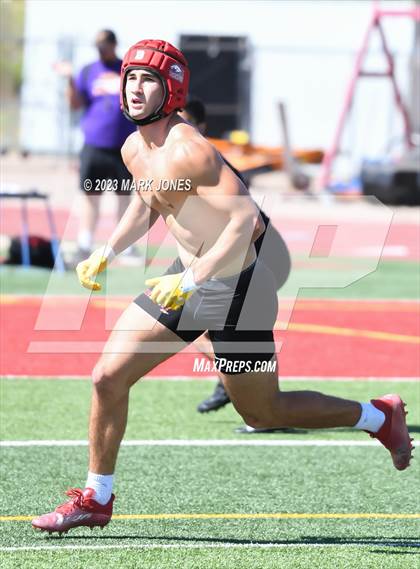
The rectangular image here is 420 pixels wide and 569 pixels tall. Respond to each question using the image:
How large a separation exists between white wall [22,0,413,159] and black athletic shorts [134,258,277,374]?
20015mm

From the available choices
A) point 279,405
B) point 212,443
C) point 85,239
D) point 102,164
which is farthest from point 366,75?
point 279,405

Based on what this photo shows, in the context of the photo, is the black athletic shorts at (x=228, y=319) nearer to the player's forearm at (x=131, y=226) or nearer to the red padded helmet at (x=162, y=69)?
the player's forearm at (x=131, y=226)

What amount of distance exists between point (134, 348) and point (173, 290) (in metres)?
0.33

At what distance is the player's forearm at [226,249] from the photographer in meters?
5.36

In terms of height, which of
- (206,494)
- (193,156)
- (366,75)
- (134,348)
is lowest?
(366,75)

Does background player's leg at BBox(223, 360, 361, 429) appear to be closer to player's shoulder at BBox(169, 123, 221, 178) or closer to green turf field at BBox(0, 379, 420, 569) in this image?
green turf field at BBox(0, 379, 420, 569)

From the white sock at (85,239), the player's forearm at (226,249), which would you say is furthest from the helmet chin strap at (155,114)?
the white sock at (85,239)

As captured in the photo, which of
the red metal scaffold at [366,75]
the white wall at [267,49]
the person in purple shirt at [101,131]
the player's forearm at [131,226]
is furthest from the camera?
the white wall at [267,49]

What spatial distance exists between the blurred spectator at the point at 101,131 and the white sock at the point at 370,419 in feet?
28.1

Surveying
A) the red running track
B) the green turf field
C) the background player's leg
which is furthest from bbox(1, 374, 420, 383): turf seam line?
the background player's leg

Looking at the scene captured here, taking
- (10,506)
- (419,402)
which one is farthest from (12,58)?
(10,506)

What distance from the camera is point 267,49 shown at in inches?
1006

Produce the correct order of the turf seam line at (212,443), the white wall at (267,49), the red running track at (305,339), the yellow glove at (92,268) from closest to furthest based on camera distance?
the yellow glove at (92,268) → the turf seam line at (212,443) → the red running track at (305,339) → the white wall at (267,49)

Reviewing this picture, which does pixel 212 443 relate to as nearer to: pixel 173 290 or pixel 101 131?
pixel 173 290
